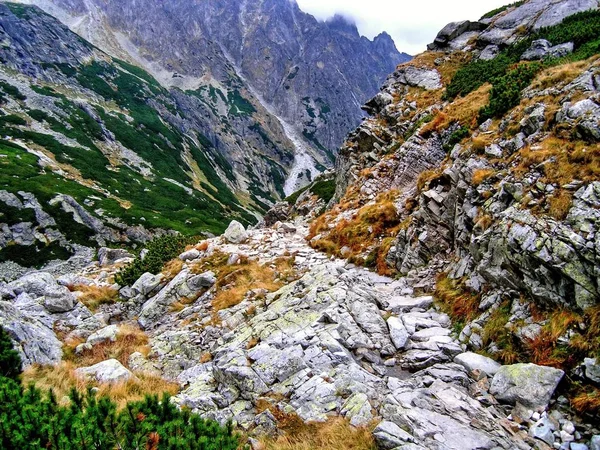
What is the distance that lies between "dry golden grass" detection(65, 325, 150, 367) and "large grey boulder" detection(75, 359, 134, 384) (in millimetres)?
1932

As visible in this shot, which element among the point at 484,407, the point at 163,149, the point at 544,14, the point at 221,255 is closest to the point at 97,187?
the point at 163,149

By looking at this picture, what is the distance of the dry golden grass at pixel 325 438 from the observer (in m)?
6.61

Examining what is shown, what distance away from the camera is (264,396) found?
29.4 ft

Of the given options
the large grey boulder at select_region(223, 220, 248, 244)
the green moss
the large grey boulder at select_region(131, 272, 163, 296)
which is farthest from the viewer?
the green moss

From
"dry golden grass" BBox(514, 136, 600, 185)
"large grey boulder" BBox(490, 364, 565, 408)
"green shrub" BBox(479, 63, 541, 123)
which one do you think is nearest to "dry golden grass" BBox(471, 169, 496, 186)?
"dry golden grass" BBox(514, 136, 600, 185)

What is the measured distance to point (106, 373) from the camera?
10.4m

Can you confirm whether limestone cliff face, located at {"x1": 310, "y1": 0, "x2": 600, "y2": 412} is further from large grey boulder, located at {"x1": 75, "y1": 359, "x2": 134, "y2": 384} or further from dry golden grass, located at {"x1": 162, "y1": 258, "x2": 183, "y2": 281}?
large grey boulder, located at {"x1": 75, "y1": 359, "x2": 134, "y2": 384}

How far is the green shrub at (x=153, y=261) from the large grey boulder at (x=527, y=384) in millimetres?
20289

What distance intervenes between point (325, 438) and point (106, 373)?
7.20 m

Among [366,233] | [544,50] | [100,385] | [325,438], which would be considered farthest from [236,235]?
[544,50]

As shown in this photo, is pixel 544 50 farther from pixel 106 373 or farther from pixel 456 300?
pixel 106 373

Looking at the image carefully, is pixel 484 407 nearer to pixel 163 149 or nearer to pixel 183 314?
pixel 183 314

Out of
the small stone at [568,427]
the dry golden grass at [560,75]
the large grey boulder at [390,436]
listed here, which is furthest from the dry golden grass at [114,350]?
the dry golden grass at [560,75]

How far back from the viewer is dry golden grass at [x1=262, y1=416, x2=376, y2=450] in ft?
21.7
